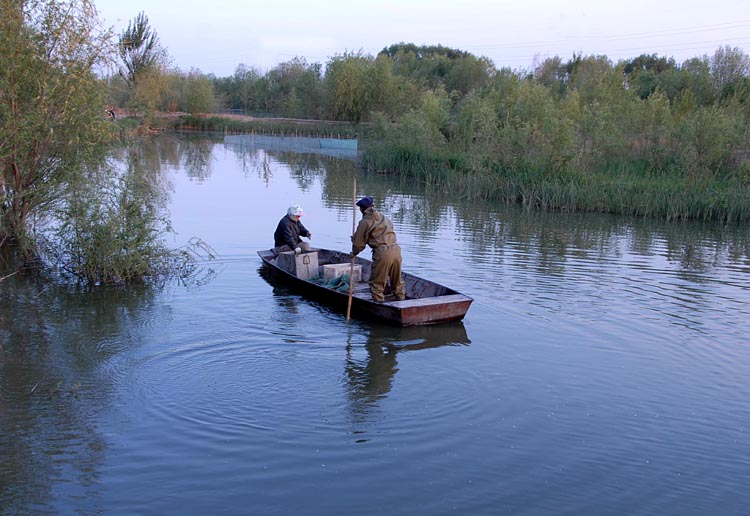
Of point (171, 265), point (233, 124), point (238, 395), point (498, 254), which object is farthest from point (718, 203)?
point (233, 124)

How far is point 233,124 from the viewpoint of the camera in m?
54.2

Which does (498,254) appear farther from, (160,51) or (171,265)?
(160,51)

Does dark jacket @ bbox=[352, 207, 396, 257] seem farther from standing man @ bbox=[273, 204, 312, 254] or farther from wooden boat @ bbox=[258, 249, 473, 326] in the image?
standing man @ bbox=[273, 204, 312, 254]

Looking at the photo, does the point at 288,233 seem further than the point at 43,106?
Yes

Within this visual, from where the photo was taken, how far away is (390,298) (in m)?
10.2

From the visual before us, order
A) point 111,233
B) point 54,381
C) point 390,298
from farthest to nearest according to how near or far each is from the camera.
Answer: point 111,233, point 390,298, point 54,381

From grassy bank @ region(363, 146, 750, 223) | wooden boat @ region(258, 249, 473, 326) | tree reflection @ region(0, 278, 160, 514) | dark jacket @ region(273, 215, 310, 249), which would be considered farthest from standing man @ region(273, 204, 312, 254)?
grassy bank @ region(363, 146, 750, 223)

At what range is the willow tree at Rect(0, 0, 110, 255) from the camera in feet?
34.1

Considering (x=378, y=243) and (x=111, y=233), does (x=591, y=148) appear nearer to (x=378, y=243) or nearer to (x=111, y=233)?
(x=378, y=243)

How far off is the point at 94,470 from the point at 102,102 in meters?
8.43

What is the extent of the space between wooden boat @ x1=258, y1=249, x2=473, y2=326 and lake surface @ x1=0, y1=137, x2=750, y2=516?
0.23 metres

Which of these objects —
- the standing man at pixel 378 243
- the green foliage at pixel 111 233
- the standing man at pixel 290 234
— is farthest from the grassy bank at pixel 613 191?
the green foliage at pixel 111 233

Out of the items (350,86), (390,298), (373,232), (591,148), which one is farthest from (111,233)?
(350,86)

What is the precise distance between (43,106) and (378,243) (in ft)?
18.5
